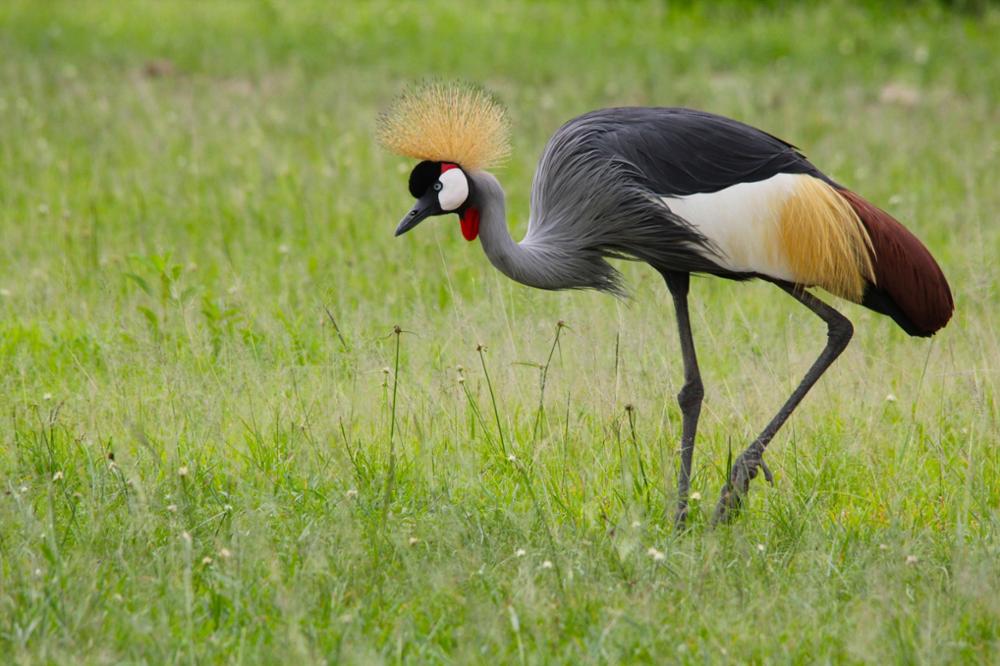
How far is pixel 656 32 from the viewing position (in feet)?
34.5

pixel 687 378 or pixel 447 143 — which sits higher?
pixel 447 143

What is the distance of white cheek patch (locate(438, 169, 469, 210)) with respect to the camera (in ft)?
12.7

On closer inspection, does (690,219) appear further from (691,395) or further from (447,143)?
(447,143)

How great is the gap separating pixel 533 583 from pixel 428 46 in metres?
7.52

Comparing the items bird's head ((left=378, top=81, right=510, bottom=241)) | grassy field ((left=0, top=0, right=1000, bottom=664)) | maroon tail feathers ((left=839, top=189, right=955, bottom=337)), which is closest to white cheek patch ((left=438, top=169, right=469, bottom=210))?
bird's head ((left=378, top=81, right=510, bottom=241))

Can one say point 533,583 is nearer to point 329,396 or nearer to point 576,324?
point 329,396

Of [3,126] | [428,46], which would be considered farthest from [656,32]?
[3,126]

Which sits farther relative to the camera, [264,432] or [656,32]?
[656,32]

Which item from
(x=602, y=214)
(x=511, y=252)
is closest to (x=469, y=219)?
(x=511, y=252)

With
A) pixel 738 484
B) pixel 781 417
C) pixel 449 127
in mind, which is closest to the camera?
pixel 738 484

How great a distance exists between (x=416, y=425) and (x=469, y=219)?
2.11 feet

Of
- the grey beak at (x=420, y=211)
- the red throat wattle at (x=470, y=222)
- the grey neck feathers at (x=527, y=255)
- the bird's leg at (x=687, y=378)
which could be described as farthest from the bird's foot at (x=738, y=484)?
the grey beak at (x=420, y=211)

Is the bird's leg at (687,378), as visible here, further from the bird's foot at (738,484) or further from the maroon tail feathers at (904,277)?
the maroon tail feathers at (904,277)

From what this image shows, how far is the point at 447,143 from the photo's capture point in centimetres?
388
